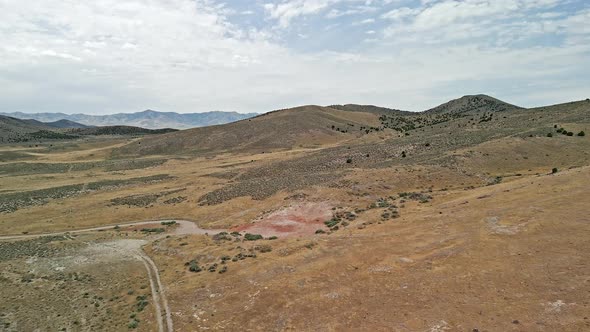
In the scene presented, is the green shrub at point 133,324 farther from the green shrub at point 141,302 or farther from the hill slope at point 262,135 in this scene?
the hill slope at point 262,135

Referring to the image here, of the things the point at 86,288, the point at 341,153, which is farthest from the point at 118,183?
the point at 86,288

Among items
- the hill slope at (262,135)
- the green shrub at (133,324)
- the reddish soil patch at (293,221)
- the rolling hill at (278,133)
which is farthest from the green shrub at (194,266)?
the rolling hill at (278,133)

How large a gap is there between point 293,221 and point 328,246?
43.6 ft

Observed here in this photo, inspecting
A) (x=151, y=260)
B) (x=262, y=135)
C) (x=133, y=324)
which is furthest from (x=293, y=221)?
(x=262, y=135)

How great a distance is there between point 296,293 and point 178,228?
93.4ft

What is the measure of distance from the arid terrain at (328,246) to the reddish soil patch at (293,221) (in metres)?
0.30

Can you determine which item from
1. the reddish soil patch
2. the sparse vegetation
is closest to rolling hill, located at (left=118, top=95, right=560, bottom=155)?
the reddish soil patch

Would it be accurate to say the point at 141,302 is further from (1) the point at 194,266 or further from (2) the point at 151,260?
(2) the point at 151,260

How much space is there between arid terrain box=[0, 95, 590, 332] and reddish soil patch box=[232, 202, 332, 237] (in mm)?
302

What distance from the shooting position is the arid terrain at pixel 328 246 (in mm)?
23547

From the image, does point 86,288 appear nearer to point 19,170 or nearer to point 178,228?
point 178,228

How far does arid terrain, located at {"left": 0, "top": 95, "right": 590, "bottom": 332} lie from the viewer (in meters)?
23.5

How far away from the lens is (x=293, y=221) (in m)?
47.7

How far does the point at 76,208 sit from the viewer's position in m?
63.8
